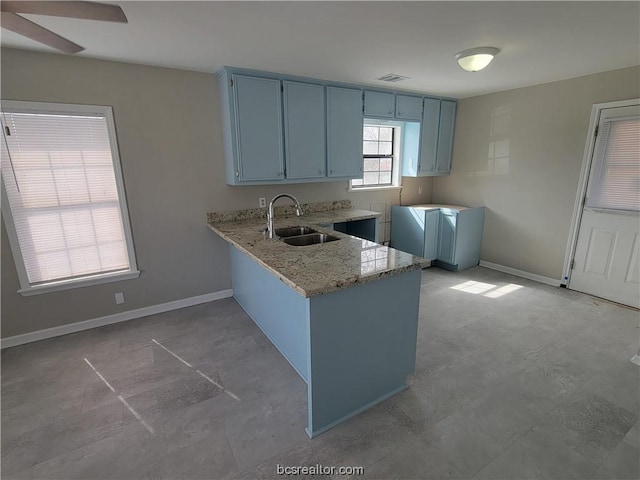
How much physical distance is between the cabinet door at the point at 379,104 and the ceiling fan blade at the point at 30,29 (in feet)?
9.29

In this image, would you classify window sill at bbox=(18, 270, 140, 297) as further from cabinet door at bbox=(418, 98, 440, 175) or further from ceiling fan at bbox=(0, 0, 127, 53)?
cabinet door at bbox=(418, 98, 440, 175)

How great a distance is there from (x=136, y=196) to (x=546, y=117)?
454 centimetres

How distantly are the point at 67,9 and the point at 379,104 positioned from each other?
10.3 feet

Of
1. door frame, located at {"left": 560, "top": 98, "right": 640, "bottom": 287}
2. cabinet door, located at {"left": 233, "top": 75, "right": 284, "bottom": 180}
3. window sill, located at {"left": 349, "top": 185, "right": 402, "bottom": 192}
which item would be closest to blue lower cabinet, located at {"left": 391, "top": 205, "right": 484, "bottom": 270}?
window sill, located at {"left": 349, "top": 185, "right": 402, "bottom": 192}

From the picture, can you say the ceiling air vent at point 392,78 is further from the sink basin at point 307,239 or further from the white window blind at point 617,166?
the white window blind at point 617,166

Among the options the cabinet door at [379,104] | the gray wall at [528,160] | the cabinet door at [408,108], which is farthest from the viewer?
the cabinet door at [408,108]

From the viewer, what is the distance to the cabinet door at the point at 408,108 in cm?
396

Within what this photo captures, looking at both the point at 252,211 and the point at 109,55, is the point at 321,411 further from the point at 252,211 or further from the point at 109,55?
the point at 109,55

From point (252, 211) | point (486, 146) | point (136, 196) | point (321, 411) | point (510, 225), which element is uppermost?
point (486, 146)

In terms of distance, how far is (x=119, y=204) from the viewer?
2838 millimetres

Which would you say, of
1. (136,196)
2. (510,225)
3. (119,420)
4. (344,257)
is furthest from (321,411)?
(510,225)

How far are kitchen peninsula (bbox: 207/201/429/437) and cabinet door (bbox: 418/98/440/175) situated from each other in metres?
2.54

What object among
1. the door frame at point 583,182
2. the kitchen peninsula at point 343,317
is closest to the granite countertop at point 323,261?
the kitchen peninsula at point 343,317

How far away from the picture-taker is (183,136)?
9.79ft
